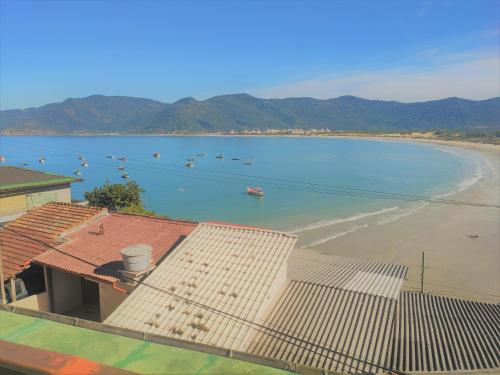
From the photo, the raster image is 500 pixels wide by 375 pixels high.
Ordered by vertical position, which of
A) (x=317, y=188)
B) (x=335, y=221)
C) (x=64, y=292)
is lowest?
(x=317, y=188)

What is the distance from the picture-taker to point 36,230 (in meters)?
14.4

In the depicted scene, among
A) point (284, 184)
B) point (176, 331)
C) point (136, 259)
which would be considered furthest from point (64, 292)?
point (284, 184)

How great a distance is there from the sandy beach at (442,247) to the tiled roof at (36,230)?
17743 millimetres

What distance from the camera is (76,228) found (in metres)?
14.5

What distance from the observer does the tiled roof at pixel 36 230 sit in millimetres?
12602

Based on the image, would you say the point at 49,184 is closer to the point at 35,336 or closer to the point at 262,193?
the point at 35,336

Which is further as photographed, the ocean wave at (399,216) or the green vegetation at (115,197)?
the ocean wave at (399,216)

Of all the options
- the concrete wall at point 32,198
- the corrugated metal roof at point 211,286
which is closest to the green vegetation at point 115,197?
the concrete wall at point 32,198

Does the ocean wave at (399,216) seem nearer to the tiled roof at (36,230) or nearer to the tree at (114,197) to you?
the tree at (114,197)

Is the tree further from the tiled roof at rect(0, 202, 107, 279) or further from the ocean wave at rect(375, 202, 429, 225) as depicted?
the ocean wave at rect(375, 202, 429, 225)

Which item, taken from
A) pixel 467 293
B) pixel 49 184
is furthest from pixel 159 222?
pixel 467 293

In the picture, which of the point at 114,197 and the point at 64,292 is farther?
the point at 114,197

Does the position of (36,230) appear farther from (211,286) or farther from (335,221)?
(335,221)

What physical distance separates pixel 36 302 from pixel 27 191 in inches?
263
